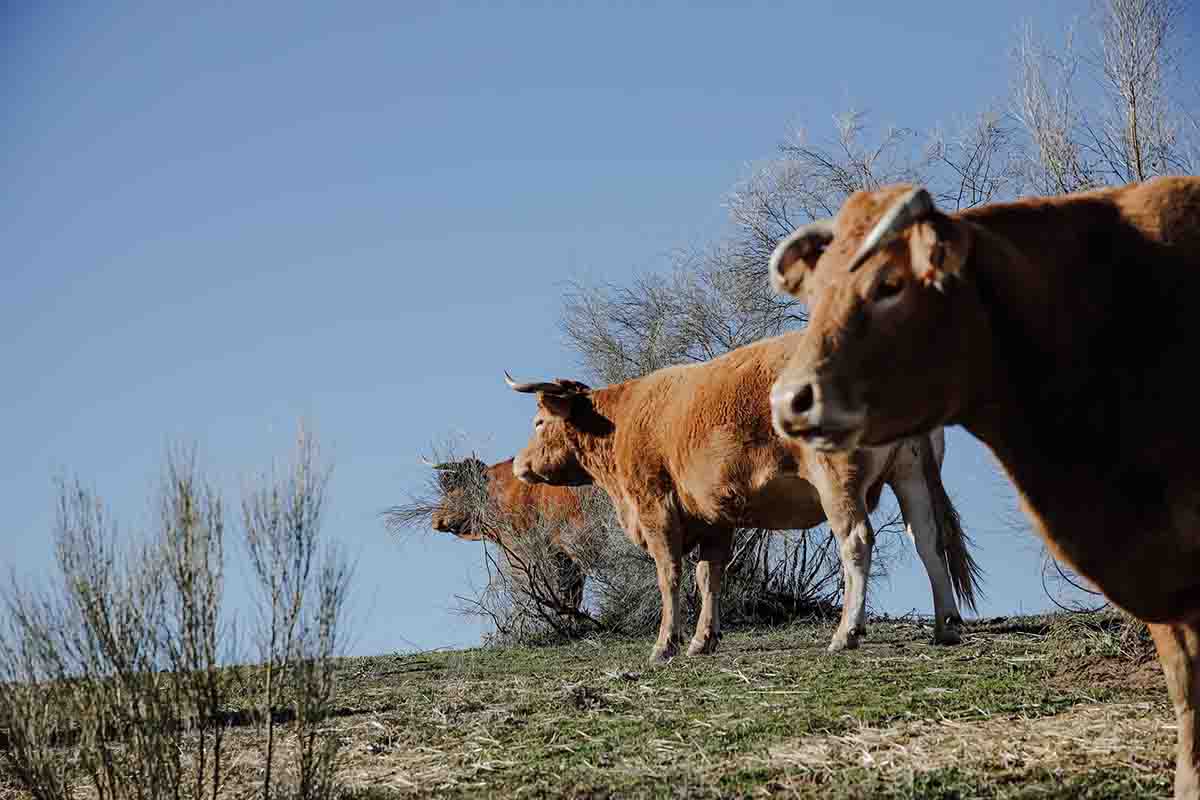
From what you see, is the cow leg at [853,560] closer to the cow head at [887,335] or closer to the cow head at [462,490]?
the cow head at [887,335]

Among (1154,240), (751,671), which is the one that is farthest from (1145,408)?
(751,671)

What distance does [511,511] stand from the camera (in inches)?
711

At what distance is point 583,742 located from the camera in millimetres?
7074

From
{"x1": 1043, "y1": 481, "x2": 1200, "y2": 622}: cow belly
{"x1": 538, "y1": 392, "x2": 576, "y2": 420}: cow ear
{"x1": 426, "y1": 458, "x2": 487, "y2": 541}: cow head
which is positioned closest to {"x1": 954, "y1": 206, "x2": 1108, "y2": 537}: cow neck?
{"x1": 1043, "y1": 481, "x2": 1200, "y2": 622}: cow belly

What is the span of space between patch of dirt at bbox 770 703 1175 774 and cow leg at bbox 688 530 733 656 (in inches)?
192

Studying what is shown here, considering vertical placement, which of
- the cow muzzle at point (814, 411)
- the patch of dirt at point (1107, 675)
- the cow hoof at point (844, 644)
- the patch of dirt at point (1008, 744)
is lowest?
the patch of dirt at point (1008, 744)

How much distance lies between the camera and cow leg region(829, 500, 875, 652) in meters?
10.6

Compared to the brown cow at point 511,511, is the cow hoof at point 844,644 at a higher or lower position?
lower

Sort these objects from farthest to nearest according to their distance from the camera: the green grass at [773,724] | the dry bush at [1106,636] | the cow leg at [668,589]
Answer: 1. the cow leg at [668,589]
2. the dry bush at [1106,636]
3. the green grass at [773,724]

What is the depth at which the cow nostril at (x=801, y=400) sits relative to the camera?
12.8ft

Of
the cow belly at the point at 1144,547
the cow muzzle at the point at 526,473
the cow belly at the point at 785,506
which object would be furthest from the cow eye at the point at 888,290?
the cow muzzle at the point at 526,473

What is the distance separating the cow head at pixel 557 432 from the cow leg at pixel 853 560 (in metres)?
3.32

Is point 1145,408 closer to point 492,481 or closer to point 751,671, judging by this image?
point 751,671

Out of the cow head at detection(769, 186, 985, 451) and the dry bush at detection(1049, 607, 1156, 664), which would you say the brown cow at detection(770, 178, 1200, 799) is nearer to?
the cow head at detection(769, 186, 985, 451)
